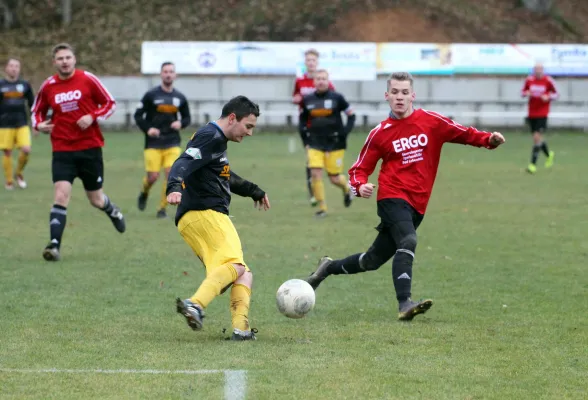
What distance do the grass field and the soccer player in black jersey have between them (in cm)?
33

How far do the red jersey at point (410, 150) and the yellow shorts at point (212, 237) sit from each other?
4.51 ft

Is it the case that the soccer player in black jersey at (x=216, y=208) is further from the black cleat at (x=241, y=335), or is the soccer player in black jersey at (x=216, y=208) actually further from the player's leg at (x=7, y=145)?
the player's leg at (x=7, y=145)

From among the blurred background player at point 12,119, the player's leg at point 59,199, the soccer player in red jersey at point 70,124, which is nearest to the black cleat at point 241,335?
the player's leg at point 59,199

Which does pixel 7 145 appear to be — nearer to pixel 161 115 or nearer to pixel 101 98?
pixel 161 115

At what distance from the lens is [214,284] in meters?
6.85

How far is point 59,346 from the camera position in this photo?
22.1 feet

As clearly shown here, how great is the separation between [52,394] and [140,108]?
389 inches

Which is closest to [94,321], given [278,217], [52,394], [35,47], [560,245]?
[52,394]

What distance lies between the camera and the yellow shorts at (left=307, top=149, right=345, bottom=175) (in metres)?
15.5

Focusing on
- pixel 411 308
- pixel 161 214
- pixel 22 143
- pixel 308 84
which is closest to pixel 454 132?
pixel 411 308

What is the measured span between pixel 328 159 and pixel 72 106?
5.45 meters

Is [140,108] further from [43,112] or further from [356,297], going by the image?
[356,297]

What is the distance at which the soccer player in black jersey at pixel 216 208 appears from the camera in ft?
22.7

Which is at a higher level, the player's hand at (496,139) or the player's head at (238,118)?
the player's head at (238,118)
